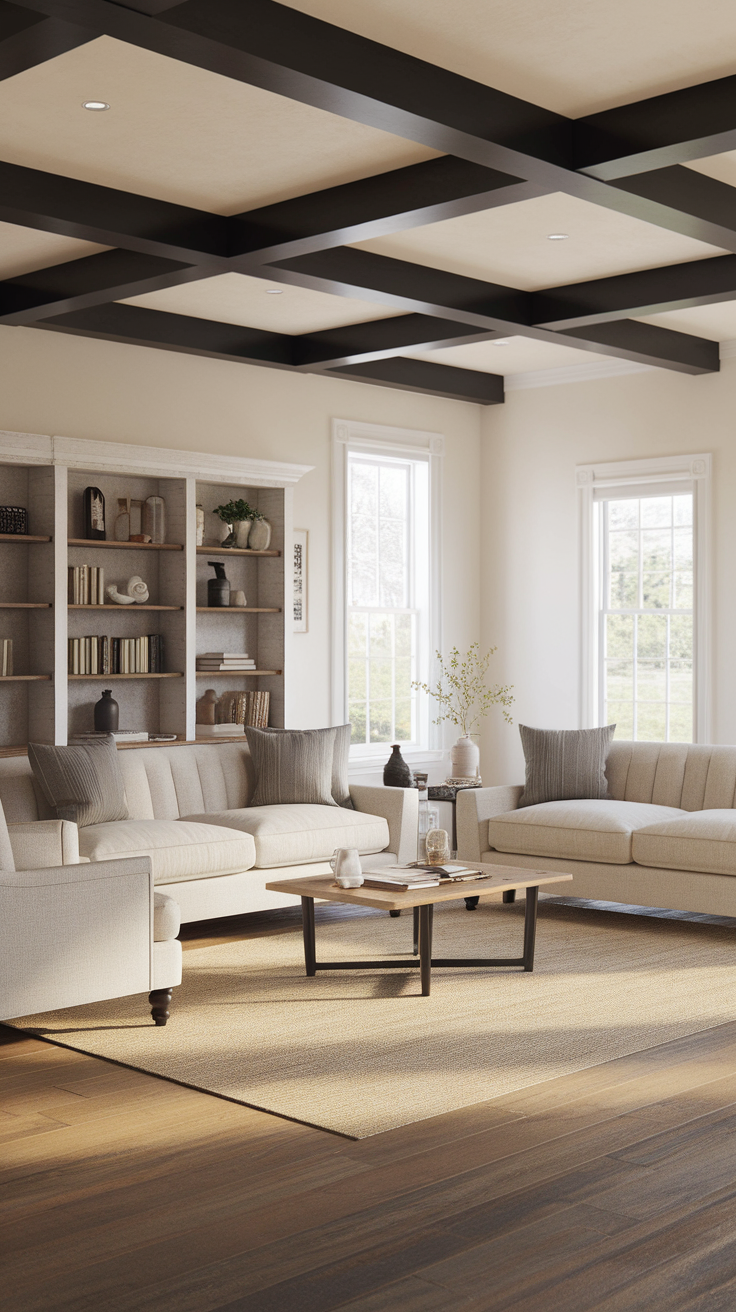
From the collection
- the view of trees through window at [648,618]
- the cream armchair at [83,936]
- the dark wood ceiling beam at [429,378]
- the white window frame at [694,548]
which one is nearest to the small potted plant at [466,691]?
the white window frame at [694,548]

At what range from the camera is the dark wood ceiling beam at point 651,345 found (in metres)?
7.32

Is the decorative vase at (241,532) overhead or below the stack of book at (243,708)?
overhead

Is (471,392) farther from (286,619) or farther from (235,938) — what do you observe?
(235,938)

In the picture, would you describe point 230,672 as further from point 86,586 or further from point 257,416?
point 257,416

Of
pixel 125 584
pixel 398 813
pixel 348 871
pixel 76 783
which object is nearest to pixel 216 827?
pixel 76 783

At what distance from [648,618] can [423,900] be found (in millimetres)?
4365

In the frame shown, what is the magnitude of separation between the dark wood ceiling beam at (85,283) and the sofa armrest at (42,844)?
251 centimetres

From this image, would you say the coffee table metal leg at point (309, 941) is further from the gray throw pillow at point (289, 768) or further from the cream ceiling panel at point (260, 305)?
the cream ceiling panel at point (260, 305)

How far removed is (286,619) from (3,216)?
3377 mm

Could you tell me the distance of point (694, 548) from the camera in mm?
8406

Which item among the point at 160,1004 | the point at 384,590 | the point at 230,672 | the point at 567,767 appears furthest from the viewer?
the point at 384,590

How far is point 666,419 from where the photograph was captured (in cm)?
851

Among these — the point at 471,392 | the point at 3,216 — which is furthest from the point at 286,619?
the point at 3,216

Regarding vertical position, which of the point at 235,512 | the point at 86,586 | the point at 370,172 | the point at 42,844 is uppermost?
the point at 370,172
